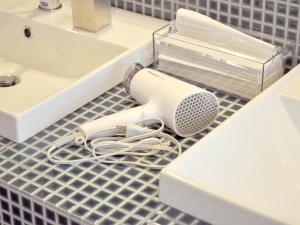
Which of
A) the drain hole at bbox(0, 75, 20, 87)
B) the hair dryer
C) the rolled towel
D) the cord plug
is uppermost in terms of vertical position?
the rolled towel

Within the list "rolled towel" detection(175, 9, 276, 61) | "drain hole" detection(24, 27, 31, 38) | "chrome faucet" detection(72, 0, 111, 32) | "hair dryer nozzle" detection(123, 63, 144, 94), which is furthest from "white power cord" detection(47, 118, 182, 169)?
"drain hole" detection(24, 27, 31, 38)

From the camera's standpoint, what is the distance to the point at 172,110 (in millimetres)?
1177

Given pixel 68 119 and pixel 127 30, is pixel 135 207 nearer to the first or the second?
pixel 68 119

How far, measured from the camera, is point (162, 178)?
1.01 m

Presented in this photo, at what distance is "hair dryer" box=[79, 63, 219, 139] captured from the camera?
1.18 m

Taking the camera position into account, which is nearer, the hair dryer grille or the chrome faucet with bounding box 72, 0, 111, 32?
the hair dryer grille

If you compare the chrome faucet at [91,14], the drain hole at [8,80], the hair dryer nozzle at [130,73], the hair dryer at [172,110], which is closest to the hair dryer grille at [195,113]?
the hair dryer at [172,110]

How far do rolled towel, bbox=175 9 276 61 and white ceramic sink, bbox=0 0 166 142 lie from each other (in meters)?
0.09

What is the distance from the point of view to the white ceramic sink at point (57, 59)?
1.26 m

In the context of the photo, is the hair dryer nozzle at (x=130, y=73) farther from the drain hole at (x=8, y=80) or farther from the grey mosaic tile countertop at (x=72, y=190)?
the drain hole at (x=8, y=80)

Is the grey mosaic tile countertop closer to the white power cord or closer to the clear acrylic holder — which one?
the white power cord

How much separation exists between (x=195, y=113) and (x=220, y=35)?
20 centimetres

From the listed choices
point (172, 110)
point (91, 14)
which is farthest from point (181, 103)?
point (91, 14)

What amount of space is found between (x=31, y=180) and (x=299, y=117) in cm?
43
